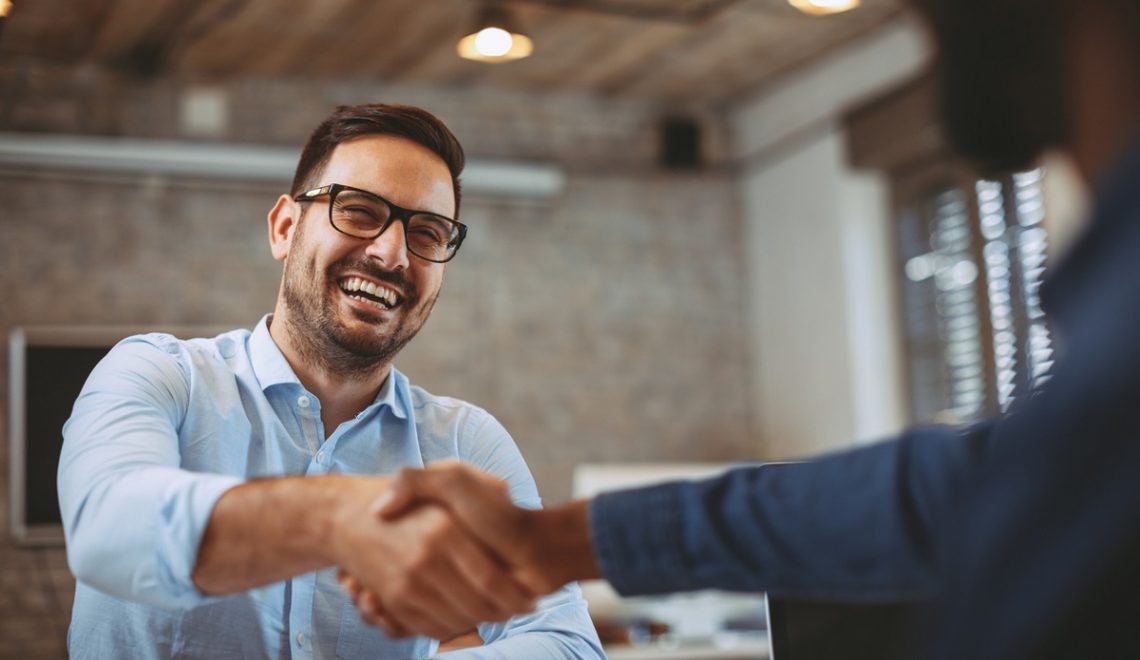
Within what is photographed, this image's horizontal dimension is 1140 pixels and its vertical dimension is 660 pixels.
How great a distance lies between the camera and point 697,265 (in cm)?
597

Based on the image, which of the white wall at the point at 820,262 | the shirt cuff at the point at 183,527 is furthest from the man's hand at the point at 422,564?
the white wall at the point at 820,262

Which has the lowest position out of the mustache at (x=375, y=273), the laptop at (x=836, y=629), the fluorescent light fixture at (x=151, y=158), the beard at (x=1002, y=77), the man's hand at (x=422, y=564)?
the laptop at (x=836, y=629)

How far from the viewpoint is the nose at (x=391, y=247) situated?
159 centimetres

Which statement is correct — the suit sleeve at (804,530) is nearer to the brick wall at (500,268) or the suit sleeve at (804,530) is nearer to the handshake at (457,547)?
the handshake at (457,547)

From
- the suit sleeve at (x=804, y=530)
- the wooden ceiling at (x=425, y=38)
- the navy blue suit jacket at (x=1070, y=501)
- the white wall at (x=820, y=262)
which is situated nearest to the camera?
the navy blue suit jacket at (x=1070, y=501)

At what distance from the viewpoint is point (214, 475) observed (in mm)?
1172

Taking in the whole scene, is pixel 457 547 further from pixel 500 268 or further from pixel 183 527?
pixel 500 268

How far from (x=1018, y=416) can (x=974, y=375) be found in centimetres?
434

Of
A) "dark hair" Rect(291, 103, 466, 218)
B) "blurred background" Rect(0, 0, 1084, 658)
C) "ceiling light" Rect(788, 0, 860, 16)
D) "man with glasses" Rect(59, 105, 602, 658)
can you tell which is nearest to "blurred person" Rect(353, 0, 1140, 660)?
"man with glasses" Rect(59, 105, 602, 658)

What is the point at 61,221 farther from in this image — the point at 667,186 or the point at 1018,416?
the point at 1018,416

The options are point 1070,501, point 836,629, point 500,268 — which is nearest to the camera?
point 1070,501

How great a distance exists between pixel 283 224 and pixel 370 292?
213 millimetres

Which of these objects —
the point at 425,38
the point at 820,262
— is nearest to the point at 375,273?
the point at 425,38

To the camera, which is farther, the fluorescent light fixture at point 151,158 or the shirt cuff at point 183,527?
the fluorescent light fixture at point 151,158
